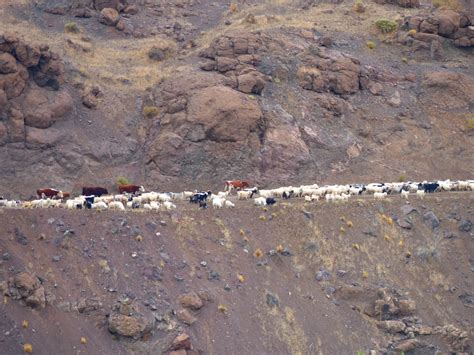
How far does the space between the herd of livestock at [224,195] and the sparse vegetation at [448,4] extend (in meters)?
22.4

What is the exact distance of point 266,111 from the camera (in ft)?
193

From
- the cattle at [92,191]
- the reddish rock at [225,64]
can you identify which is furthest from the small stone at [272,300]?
the reddish rock at [225,64]

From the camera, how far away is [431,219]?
50875 millimetres

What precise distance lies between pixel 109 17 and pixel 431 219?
3302 cm

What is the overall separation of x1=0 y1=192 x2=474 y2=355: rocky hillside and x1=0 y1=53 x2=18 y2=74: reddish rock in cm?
1378

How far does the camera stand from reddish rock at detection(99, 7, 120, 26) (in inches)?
2901

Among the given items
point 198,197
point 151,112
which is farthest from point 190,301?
point 151,112

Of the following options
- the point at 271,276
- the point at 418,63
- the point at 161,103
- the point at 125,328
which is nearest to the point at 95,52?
the point at 161,103

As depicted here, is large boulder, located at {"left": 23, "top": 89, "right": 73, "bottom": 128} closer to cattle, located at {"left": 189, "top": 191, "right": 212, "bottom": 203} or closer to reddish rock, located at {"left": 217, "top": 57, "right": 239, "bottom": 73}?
reddish rock, located at {"left": 217, "top": 57, "right": 239, "bottom": 73}

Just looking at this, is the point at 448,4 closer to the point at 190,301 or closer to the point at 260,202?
the point at 260,202

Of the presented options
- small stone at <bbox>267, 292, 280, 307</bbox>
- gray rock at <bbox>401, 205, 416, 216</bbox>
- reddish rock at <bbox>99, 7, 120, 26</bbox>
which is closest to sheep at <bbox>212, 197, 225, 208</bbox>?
small stone at <bbox>267, 292, 280, 307</bbox>

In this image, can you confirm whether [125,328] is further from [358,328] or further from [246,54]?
[246,54]

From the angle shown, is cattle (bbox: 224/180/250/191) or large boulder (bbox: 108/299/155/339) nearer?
large boulder (bbox: 108/299/155/339)

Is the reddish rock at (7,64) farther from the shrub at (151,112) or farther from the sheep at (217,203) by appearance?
the sheep at (217,203)
